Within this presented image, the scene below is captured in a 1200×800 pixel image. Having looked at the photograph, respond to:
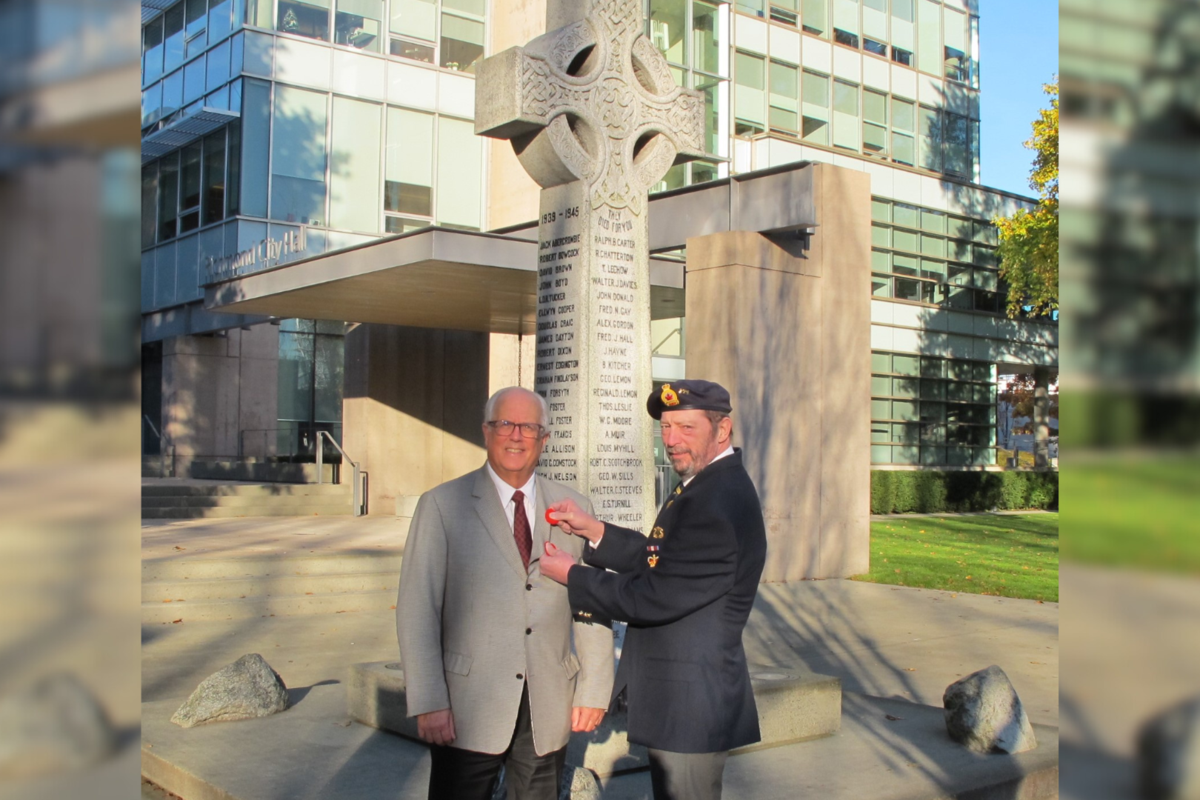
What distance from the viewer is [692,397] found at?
13.3 feet

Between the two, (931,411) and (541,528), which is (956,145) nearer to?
(931,411)

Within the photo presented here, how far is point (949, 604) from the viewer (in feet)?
45.8

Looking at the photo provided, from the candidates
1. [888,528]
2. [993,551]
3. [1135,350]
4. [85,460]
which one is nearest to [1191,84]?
[1135,350]

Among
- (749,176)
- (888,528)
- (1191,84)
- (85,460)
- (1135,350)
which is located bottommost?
(888,528)

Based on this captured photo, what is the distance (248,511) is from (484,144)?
10.5 meters

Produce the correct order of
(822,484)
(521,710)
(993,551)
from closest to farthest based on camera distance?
(521,710), (822,484), (993,551)

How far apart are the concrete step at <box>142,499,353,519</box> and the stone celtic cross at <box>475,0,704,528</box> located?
586 inches

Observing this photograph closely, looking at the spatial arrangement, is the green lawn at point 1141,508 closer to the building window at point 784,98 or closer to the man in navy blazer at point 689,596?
the man in navy blazer at point 689,596

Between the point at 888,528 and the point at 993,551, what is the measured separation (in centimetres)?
562

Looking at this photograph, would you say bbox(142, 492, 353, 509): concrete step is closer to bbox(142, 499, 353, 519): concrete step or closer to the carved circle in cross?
bbox(142, 499, 353, 519): concrete step

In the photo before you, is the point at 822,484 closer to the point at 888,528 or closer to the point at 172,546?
the point at 172,546

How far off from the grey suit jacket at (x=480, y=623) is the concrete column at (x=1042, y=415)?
1509 inches

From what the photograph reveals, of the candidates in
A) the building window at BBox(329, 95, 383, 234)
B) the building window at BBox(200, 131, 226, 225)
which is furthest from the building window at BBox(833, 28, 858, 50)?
the building window at BBox(200, 131, 226, 225)

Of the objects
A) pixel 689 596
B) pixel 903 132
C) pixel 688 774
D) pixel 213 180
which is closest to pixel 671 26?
pixel 903 132
